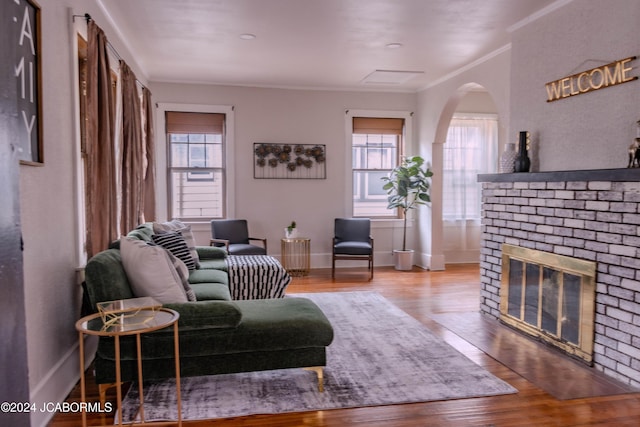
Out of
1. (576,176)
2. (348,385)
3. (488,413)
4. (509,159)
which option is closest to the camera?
(488,413)

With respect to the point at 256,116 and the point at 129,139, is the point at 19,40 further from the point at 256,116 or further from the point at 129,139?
the point at 256,116

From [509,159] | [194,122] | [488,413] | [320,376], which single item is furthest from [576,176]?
[194,122]

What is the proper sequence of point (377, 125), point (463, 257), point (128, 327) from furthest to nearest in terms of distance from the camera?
point (463, 257)
point (377, 125)
point (128, 327)

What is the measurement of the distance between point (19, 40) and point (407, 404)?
2699 mm

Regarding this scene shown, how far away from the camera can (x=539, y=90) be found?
4.13 meters

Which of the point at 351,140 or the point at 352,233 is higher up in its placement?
the point at 351,140

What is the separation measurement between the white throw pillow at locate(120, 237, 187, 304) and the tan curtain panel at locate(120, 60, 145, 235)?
1416 millimetres

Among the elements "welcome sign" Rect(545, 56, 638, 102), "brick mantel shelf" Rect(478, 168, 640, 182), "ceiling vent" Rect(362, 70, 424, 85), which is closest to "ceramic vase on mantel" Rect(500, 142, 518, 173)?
"brick mantel shelf" Rect(478, 168, 640, 182)

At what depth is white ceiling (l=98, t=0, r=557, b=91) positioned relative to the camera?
3889 mm

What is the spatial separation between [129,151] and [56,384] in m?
2.27

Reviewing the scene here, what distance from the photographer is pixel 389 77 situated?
6.41 m

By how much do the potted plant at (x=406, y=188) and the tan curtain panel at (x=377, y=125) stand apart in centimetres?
52

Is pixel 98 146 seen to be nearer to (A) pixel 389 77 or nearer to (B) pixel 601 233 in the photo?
(B) pixel 601 233

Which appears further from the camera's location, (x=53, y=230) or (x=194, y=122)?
(x=194, y=122)
